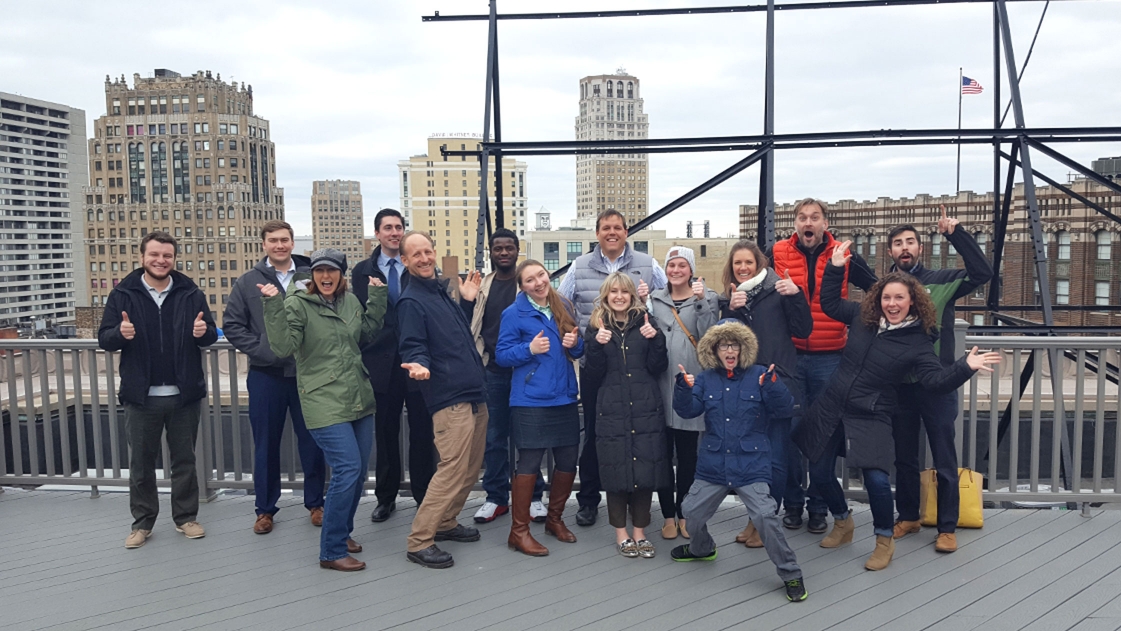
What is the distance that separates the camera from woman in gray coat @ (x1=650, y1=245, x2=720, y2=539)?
4281mm

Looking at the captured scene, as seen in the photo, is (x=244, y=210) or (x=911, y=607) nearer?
(x=911, y=607)

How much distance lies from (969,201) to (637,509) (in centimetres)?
7919

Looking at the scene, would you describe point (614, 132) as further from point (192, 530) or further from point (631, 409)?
point (631, 409)

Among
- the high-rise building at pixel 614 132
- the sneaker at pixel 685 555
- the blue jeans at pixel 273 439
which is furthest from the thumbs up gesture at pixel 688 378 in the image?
the high-rise building at pixel 614 132

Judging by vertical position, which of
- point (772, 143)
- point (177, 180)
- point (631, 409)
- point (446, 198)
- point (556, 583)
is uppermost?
point (177, 180)

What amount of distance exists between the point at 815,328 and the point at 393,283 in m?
2.38

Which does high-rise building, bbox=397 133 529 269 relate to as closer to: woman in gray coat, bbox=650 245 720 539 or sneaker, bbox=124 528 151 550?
sneaker, bbox=124 528 151 550

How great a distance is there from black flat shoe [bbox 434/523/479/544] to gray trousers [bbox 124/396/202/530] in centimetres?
145

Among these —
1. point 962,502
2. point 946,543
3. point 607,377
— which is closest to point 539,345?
point 607,377

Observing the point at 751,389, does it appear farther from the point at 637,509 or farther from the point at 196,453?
the point at 196,453

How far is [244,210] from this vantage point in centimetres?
14012

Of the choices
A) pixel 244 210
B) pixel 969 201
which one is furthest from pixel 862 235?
pixel 244 210

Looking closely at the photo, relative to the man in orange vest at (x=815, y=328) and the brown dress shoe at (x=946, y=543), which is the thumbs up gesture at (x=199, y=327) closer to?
the man in orange vest at (x=815, y=328)

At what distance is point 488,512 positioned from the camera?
15.9 feet
